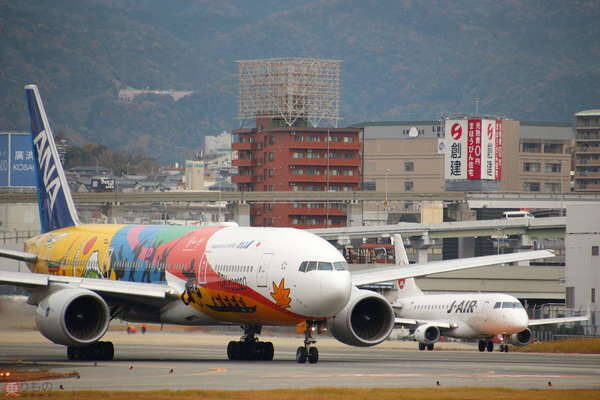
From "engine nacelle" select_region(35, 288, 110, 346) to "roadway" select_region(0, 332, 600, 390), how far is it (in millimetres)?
976

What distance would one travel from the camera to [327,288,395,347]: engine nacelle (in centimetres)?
4622

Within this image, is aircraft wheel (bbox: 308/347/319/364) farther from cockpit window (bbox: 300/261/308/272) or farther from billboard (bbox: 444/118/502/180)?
billboard (bbox: 444/118/502/180)

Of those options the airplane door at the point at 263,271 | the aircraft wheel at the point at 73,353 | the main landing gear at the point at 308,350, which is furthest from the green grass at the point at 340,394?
the aircraft wheel at the point at 73,353

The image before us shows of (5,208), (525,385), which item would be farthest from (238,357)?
(5,208)

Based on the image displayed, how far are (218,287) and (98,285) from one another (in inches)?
173

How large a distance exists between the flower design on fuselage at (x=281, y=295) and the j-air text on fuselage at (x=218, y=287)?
0.03 meters

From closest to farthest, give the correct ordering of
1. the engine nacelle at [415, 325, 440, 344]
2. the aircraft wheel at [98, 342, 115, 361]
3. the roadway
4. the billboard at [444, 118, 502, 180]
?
the roadway
the aircraft wheel at [98, 342, 115, 361]
the engine nacelle at [415, 325, 440, 344]
the billboard at [444, 118, 502, 180]

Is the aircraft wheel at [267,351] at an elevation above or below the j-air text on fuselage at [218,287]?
below

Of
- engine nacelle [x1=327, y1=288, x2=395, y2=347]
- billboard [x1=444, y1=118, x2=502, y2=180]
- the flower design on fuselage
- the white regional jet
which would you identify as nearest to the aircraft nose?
the flower design on fuselage

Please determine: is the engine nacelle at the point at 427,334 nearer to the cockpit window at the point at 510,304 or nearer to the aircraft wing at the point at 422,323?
the aircraft wing at the point at 422,323

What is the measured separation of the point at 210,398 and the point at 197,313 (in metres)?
16.5

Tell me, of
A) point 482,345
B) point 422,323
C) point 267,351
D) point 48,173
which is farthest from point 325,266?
point 422,323

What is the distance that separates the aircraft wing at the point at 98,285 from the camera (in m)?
46.2

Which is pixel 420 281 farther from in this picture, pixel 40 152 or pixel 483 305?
pixel 40 152
